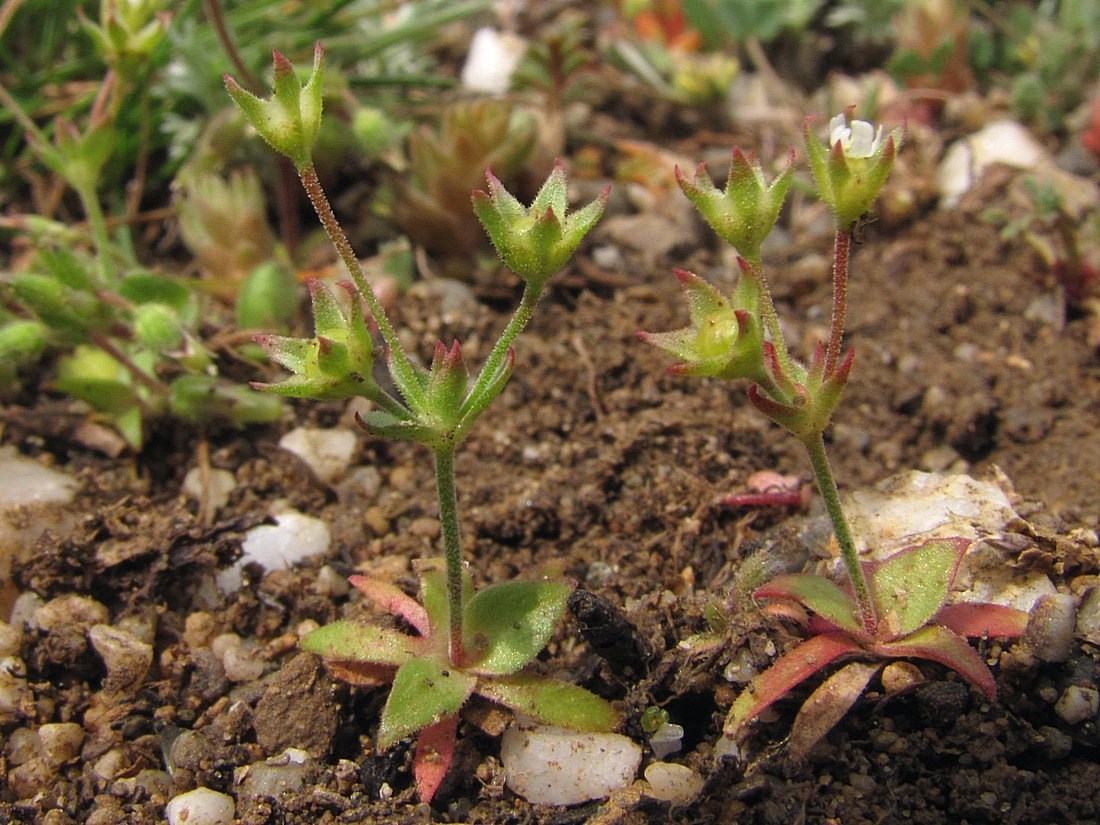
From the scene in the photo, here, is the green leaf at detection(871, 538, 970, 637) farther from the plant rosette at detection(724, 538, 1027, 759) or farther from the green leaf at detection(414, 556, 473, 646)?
the green leaf at detection(414, 556, 473, 646)

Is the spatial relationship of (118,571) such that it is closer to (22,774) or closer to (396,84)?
(22,774)

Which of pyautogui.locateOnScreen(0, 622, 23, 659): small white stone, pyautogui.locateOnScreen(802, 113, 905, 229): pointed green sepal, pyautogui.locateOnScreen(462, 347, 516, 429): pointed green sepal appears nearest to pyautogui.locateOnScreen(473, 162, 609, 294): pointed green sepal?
pyautogui.locateOnScreen(462, 347, 516, 429): pointed green sepal

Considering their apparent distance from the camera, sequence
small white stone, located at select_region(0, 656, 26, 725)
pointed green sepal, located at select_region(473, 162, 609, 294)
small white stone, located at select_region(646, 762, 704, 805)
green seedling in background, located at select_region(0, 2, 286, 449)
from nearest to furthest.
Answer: pointed green sepal, located at select_region(473, 162, 609, 294)
small white stone, located at select_region(646, 762, 704, 805)
small white stone, located at select_region(0, 656, 26, 725)
green seedling in background, located at select_region(0, 2, 286, 449)

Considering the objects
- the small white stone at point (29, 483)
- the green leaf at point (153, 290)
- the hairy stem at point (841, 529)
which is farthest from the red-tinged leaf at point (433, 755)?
the green leaf at point (153, 290)

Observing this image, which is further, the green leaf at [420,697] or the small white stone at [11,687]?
the small white stone at [11,687]

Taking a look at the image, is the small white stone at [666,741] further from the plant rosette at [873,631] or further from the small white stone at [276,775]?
the small white stone at [276,775]

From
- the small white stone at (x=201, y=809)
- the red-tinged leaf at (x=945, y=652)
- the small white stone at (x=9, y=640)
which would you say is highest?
the red-tinged leaf at (x=945, y=652)

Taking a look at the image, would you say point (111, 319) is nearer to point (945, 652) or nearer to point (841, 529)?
point (841, 529)
